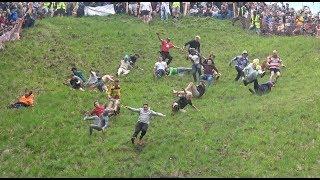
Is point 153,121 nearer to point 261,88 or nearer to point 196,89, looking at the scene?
point 196,89

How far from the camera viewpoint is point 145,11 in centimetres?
4531

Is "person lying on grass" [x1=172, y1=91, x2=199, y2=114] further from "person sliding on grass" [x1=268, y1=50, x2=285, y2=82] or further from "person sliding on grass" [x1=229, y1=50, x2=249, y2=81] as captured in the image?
"person sliding on grass" [x1=268, y1=50, x2=285, y2=82]

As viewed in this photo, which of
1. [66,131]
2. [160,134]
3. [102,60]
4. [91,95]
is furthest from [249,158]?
[102,60]

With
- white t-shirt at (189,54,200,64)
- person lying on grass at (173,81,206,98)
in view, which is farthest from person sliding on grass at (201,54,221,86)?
person lying on grass at (173,81,206,98)

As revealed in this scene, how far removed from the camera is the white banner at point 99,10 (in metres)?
46.8

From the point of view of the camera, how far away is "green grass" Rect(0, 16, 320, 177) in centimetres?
2366

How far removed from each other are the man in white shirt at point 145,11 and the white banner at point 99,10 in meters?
2.91

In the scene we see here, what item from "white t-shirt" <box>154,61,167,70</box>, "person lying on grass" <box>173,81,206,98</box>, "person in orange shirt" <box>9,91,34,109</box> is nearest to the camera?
"person in orange shirt" <box>9,91,34,109</box>

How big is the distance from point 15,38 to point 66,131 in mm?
13401

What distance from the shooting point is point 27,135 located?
2691 cm

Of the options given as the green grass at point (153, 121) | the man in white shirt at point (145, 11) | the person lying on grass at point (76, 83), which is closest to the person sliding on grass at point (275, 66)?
the green grass at point (153, 121)

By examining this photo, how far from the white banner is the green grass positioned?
20.1 feet

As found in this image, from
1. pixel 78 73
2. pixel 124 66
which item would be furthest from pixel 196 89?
pixel 78 73

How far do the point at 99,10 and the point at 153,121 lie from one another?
2102 cm
